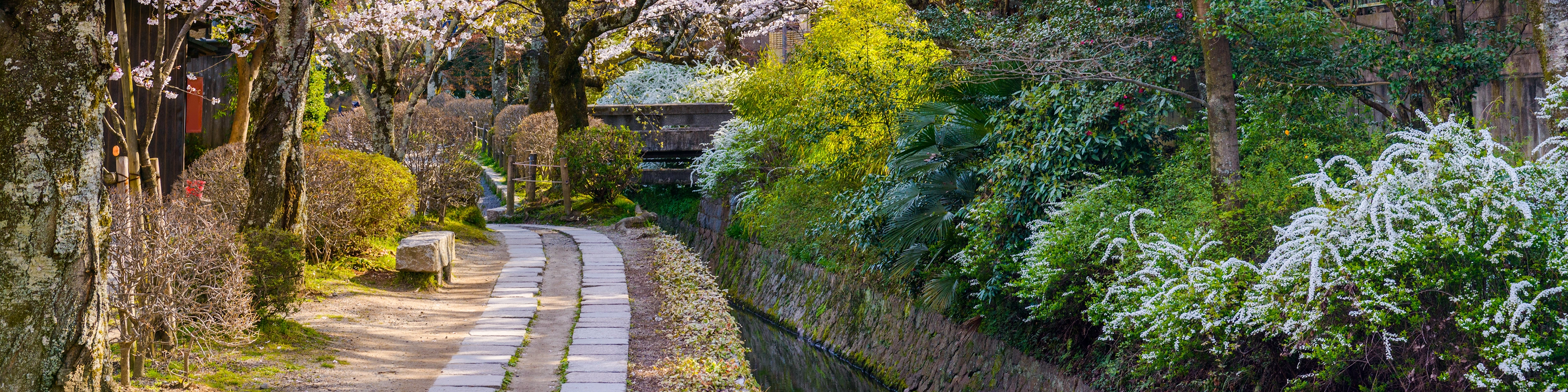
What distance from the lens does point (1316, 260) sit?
13.4 feet

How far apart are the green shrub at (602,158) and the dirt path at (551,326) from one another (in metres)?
4.67

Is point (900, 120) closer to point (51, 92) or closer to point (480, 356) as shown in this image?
point (480, 356)

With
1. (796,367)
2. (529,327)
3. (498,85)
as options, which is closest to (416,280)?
(529,327)

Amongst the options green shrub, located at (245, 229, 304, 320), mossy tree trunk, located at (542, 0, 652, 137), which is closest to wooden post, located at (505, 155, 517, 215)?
mossy tree trunk, located at (542, 0, 652, 137)

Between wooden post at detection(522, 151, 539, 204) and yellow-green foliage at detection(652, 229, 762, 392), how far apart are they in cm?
756

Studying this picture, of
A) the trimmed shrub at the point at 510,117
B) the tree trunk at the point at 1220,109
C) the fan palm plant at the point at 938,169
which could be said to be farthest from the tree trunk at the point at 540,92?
the tree trunk at the point at 1220,109

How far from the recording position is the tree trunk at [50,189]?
11.1 feet

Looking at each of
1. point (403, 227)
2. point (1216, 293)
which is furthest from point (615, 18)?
point (1216, 293)

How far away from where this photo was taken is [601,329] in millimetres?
7254

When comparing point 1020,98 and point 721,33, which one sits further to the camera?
point 721,33

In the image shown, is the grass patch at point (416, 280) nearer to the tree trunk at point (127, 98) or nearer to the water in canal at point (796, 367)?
the tree trunk at point (127, 98)

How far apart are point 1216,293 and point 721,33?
18780 millimetres

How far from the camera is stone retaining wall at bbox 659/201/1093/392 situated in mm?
7246

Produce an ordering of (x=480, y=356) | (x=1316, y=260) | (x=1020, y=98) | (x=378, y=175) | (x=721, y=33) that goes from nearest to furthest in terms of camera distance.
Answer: (x=1316, y=260), (x=480, y=356), (x=1020, y=98), (x=378, y=175), (x=721, y=33)
